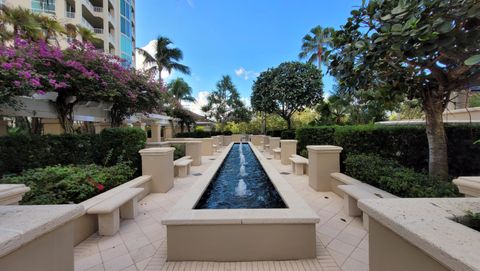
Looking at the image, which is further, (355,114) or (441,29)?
(355,114)

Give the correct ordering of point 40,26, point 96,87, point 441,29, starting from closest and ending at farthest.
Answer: point 441,29 → point 96,87 → point 40,26

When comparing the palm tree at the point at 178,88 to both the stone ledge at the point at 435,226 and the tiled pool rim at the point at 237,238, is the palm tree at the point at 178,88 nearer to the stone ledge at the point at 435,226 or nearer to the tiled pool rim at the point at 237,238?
the tiled pool rim at the point at 237,238

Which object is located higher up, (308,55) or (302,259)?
(308,55)

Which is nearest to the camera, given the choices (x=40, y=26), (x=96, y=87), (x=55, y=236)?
(x=55, y=236)

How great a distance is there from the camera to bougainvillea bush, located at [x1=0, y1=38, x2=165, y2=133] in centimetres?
507

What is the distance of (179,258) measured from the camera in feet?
9.03

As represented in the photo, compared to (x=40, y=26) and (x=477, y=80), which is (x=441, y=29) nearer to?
(x=477, y=80)

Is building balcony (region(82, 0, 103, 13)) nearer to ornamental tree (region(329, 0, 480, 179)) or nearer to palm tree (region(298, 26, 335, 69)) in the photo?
palm tree (region(298, 26, 335, 69))

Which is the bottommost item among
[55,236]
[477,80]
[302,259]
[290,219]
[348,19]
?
[302,259]

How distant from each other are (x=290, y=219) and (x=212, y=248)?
1.08 metres

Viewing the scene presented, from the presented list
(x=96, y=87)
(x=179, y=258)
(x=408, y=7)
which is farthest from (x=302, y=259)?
(x=96, y=87)

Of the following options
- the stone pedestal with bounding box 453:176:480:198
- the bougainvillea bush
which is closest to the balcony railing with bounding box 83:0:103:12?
the bougainvillea bush

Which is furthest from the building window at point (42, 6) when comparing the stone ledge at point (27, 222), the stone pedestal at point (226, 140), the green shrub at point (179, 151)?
the stone ledge at point (27, 222)

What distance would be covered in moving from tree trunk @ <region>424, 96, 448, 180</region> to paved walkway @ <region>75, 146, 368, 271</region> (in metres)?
1.91
